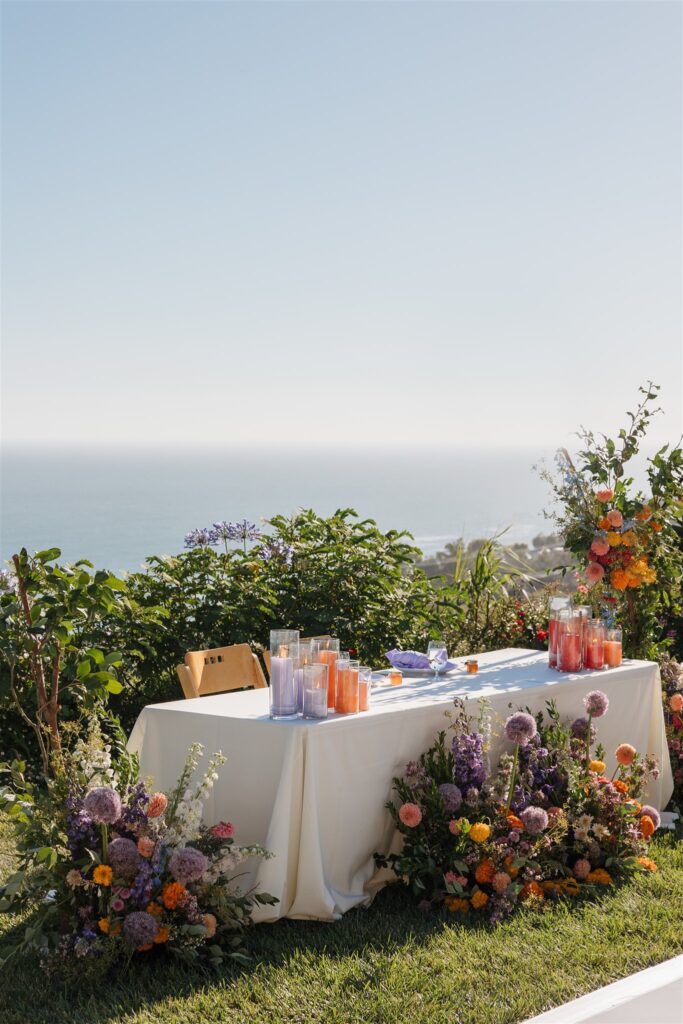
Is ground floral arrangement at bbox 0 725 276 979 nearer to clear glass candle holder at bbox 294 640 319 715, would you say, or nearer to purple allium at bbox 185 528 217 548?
clear glass candle holder at bbox 294 640 319 715

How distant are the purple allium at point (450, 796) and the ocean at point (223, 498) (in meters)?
30.1

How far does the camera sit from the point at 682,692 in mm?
4902

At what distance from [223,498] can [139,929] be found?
6716 centimetres

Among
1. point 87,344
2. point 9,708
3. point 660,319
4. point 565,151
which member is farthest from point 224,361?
point 9,708

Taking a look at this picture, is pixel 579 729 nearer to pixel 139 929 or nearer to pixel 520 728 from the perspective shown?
pixel 520 728

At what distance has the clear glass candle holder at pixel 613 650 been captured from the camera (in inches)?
171

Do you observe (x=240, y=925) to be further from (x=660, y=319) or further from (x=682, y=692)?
(x=660, y=319)

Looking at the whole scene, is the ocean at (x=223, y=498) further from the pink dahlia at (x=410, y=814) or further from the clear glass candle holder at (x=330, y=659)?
the pink dahlia at (x=410, y=814)

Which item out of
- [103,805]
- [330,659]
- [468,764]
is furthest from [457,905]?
[103,805]

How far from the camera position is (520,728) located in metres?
3.47

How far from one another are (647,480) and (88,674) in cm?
280

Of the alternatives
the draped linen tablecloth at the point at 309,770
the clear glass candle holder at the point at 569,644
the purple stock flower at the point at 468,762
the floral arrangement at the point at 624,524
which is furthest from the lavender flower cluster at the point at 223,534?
the purple stock flower at the point at 468,762

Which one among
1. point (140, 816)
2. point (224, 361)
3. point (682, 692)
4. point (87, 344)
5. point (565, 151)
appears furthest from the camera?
point (224, 361)

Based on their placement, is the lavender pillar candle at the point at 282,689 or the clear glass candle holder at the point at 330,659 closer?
the lavender pillar candle at the point at 282,689
